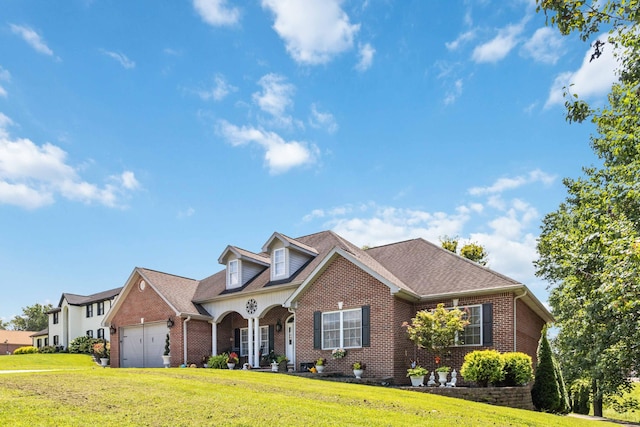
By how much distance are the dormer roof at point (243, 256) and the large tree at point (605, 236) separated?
1358 cm

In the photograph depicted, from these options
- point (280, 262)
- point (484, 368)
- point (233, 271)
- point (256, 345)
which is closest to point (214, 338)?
point (256, 345)

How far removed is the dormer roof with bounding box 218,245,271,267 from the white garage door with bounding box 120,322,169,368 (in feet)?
15.0

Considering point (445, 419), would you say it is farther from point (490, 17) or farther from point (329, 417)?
point (490, 17)

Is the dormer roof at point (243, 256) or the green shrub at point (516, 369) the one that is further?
the dormer roof at point (243, 256)

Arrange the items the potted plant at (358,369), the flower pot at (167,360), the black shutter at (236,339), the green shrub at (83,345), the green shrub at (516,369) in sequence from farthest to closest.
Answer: the green shrub at (83,345) → the black shutter at (236,339) → the flower pot at (167,360) → the potted plant at (358,369) → the green shrub at (516,369)

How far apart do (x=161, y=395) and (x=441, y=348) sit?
33.1ft

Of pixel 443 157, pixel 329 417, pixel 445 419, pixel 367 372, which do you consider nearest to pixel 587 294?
pixel 443 157

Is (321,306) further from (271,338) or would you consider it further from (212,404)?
(212,404)

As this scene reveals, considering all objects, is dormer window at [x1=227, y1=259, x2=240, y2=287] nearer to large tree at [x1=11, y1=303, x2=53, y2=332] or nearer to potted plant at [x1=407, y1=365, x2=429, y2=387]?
potted plant at [x1=407, y1=365, x2=429, y2=387]

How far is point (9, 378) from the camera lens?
12.8 m

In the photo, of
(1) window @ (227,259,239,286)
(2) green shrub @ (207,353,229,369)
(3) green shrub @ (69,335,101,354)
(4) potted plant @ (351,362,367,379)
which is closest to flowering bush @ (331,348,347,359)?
(4) potted plant @ (351,362,367,379)

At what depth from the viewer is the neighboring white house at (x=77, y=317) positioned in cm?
4720

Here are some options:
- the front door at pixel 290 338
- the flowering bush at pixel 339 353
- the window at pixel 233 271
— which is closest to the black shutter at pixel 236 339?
the window at pixel 233 271

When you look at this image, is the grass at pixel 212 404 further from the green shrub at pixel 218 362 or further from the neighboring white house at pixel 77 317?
the neighboring white house at pixel 77 317
